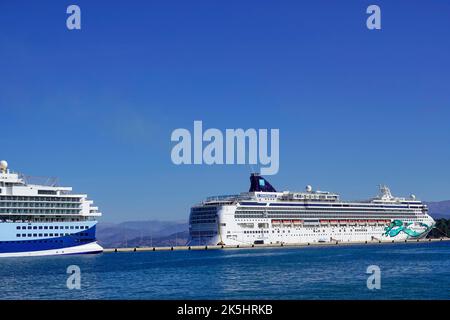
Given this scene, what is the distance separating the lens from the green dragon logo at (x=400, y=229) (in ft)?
470

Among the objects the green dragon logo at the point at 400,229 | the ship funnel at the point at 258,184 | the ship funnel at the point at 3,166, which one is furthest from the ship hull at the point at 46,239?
the green dragon logo at the point at 400,229

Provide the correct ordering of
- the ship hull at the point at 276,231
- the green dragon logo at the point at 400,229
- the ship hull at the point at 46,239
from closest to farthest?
1. the ship hull at the point at 46,239
2. the ship hull at the point at 276,231
3. the green dragon logo at the point at 400,229

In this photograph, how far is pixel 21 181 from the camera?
250ft

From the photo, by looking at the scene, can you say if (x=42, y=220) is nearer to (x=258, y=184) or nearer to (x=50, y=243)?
(x=50, y=243)

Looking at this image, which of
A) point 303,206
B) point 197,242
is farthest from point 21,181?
point 303,206

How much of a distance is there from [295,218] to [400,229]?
120 feet

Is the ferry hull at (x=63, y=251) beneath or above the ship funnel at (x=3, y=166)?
beneath

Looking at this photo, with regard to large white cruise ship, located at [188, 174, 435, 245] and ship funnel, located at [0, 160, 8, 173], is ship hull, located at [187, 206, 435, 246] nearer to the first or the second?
large white cruise ship, located at [188, 174, 435, 245]

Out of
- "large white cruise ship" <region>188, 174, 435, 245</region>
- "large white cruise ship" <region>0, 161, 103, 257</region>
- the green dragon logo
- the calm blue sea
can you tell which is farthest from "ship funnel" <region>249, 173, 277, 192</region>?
the calm blue sea

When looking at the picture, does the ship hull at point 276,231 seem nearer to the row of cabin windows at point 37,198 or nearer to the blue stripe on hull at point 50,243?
the blue stripe on hull at point 50,243

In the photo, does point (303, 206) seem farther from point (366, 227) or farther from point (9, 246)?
point (9, 246)

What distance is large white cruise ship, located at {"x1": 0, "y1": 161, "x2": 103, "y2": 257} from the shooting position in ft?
231
